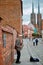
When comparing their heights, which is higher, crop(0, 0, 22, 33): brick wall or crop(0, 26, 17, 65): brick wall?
crop(0, 0, 22, 33): brick wall

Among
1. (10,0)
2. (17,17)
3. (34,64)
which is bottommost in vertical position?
(34,64)

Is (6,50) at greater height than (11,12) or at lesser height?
lesser

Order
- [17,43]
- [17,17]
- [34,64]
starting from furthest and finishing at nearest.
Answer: [17,17], [17,43], [34,64]

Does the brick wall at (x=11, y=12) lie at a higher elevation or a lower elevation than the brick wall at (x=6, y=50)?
Result: higher

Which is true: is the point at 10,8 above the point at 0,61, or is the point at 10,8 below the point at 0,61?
above

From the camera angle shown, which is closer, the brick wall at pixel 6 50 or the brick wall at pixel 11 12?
the brick wall at pixel 6 50

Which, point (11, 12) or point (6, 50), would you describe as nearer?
point (6, 50)

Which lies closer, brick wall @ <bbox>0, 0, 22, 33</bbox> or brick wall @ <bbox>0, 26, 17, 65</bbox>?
brick wall @ <bbox>0, 26, 17, 65</bbox>

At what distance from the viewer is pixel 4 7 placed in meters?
38.2

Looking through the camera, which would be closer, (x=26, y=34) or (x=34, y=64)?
(x=34, y=64)

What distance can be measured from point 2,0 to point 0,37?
3103 cm

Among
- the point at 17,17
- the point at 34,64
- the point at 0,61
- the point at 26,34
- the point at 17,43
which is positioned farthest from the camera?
the point at 26,34

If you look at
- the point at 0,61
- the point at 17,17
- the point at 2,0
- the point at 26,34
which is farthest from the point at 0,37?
the point at 26,34

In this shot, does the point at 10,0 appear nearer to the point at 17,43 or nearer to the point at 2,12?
the point at 2,12
